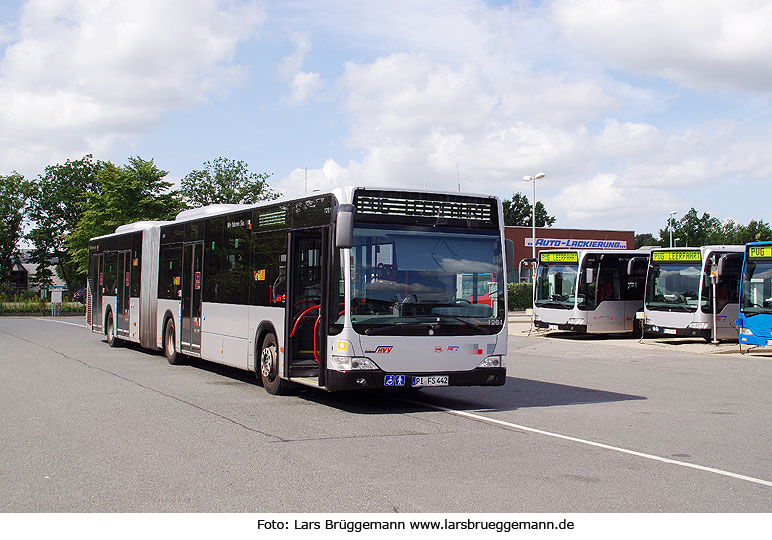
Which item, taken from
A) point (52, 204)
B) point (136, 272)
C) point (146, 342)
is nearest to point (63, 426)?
point (146, 342)

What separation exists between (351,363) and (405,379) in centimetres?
77

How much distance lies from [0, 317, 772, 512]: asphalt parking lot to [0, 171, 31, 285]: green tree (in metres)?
74.8

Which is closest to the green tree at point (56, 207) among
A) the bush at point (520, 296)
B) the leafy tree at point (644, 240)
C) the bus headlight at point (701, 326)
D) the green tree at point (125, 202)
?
the green tree at point (125, 202)

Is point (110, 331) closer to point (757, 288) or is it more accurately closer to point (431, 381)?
point (431, 381)

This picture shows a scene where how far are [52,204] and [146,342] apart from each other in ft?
234

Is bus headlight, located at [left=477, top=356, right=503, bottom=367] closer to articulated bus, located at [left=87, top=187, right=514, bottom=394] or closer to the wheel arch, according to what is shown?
articulated bus, located at [left=87, top=187, right=514, bottom=394]

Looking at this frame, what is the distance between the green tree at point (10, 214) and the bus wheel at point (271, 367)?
258ft

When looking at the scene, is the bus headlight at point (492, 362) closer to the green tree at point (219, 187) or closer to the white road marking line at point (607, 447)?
the white road marking line at point (607, 447)

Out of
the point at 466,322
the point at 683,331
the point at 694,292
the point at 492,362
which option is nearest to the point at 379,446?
the point at 466,322

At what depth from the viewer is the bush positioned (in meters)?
53.6

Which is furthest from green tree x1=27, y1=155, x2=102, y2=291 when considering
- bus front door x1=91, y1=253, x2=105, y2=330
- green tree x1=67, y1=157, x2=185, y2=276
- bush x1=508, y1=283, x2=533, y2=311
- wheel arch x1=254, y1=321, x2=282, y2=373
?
wheel arch x1=254, y1=321, x2=282, y2=373

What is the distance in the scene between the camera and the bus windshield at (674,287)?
2614 centimetres

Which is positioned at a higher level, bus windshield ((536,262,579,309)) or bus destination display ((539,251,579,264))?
bus destination display ((539,251,579,264))
